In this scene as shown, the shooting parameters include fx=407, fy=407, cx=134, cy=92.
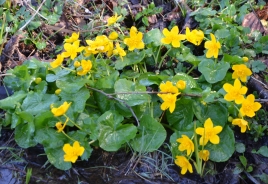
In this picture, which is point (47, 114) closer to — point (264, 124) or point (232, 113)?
point (232, 113)

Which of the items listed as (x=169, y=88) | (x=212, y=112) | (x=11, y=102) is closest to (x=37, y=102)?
(x=11, y=102)

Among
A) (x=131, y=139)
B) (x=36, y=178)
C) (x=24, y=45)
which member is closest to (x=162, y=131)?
(x=131, y=139)

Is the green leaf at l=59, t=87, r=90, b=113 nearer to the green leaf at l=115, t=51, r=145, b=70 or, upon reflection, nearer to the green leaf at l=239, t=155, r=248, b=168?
the green leaf at l=115, t=51, r=145, b=70

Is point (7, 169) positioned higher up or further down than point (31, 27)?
further down

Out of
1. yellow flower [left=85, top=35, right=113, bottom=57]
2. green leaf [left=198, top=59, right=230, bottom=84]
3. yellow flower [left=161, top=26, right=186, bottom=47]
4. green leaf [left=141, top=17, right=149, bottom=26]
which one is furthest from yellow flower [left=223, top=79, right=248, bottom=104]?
green leaf [left=141, top=17, right=149, bottom=26]

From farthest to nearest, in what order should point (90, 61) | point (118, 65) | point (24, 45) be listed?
point (24, 45), point (118, 65), point (90, 61)

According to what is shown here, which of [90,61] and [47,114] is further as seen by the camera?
[90,61]

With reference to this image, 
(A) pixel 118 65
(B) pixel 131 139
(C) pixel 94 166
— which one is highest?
(A) pixel 118 65
